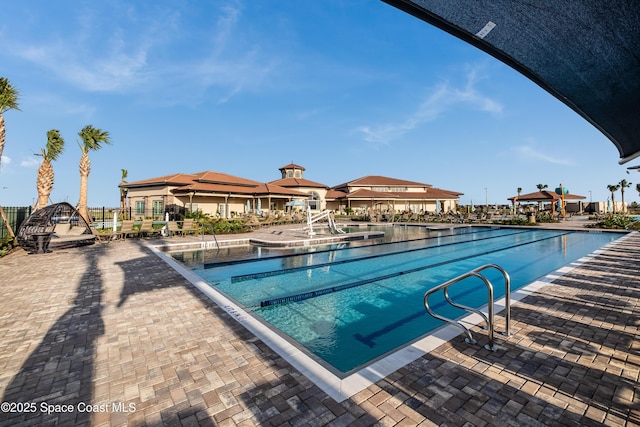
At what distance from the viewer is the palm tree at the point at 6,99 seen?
10734 mm

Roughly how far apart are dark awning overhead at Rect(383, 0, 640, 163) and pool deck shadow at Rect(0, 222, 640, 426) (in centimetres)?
290

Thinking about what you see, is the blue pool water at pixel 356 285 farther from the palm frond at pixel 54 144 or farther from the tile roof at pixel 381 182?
the tile roof at pixel 381 182

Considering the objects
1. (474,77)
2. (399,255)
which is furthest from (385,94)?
(399,255)

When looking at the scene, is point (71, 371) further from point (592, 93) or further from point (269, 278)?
point (592, 93)

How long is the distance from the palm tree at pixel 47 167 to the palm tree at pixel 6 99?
674 cm

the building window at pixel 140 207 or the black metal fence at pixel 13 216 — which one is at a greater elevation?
the building window at pixel 140 207

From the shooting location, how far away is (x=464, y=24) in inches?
76.8

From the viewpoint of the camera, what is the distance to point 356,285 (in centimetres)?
707

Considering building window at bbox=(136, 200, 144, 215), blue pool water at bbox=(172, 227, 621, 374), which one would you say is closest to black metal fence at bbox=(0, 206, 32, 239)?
blue pool water at bbox=(172, 227, 621, 374)

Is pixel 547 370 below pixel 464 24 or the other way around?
below

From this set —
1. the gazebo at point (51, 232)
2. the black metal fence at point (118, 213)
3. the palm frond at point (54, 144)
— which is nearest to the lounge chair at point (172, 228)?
the black metal fence at point (118, 213)

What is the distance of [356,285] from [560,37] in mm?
5986

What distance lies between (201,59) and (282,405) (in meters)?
22.4

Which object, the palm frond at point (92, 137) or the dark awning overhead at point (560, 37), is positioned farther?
the palm frond at point (92, 137)
